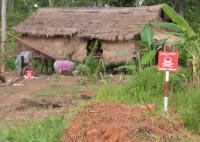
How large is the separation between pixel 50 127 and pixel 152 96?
2.59 m

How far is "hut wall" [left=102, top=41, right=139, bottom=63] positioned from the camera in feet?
37.2

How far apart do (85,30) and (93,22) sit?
0.75 metres

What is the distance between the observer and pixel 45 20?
1405 centimetres

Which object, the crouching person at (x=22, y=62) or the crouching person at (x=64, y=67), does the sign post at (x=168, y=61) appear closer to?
the crouching person at (x=22, y=62)

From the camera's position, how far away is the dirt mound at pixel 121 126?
300 cm

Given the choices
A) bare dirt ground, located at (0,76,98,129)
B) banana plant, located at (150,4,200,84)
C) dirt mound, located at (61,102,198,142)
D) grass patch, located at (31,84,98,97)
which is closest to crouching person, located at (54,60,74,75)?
A: bare dirt ground, located at (0,76,98,129)

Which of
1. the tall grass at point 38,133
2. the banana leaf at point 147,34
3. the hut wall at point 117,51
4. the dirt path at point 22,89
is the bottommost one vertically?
the dirt path at point 22,89

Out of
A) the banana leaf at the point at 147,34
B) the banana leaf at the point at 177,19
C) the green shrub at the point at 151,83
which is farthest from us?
the banana leaf at the point at 147,34

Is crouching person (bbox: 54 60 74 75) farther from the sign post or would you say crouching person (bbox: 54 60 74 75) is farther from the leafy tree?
the leafy tree

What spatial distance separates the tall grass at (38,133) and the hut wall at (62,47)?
8.57 metres

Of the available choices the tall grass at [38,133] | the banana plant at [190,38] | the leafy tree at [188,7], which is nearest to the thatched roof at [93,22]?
the banana plant at [190,38]

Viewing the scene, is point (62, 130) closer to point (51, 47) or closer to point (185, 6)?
point (51, 47)

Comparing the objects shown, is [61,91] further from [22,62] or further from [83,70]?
[22,62]

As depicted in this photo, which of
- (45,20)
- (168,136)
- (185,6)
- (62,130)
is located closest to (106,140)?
(168,136)
